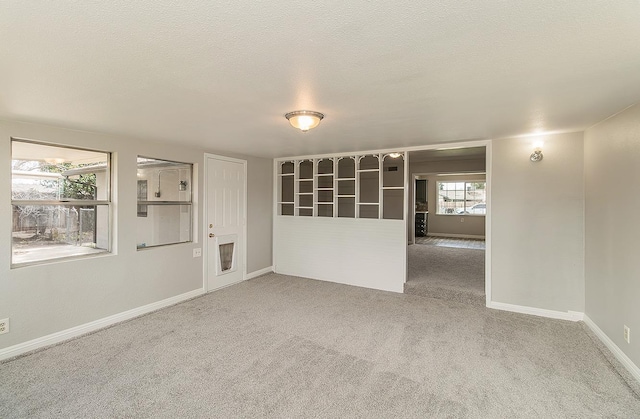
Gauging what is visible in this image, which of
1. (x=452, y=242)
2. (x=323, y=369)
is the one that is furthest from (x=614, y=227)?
Result: (x=452, y=242)

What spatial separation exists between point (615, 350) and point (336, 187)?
3851 mm

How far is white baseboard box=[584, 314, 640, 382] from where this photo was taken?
2353 mm

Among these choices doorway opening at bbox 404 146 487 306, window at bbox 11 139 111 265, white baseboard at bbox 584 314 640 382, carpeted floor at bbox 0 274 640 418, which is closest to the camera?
carpeted floor at bbox 0 274 640 418

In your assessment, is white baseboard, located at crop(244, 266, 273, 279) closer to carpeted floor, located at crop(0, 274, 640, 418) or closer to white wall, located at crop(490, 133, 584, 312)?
carpeted floor, located at crop(0, 274, 640, 418)

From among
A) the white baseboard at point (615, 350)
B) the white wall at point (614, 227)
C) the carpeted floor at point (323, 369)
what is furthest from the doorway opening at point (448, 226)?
the white wall at point (614, 227)

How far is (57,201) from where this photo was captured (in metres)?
3.14

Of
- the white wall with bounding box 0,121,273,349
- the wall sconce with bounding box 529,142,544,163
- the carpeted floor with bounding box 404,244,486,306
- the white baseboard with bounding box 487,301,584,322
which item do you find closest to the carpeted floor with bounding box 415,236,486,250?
the carpeted floor with bounding box 404,244,486,306

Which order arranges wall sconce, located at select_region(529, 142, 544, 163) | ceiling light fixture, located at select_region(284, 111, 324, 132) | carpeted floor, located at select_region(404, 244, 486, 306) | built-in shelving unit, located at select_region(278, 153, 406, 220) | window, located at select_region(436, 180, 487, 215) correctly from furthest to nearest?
window, located at select_region(436, 180, 487, 215) → built-in shelving unit, located at select_region(278, 153, 406, 220) → carpeted floor, located at select_region(404, 244, 486, 306) → wall sconce, located at select_region(529, 142, 544, 163) → ceiling light fixture, located at select_region(284, 111, 324, 132)

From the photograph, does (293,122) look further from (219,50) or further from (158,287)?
(158,287)

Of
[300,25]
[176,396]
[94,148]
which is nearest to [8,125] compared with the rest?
[94,148]

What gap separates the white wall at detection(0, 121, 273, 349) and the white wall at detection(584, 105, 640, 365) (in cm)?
478

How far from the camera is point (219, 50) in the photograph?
1.53 metres

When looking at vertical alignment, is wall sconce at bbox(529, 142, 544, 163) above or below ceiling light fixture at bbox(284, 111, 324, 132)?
Result: below

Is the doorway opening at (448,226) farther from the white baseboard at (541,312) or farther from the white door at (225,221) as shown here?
the white door at (225,221)
